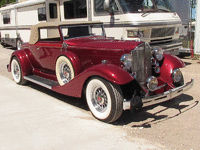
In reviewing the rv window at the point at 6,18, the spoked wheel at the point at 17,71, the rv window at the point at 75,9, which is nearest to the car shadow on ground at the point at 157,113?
the spoked wheel at the point at 17,71

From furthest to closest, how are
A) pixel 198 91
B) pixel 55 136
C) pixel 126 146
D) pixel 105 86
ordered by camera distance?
pixel 198 91 → pixel 105 86 → pixel 55 136 → pixel 126 146

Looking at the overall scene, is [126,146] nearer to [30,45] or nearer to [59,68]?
[59,68]

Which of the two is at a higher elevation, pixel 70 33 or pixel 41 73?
pixel 70 33

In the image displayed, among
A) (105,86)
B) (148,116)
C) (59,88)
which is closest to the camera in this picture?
(105,86)

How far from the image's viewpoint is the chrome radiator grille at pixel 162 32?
23.5ft

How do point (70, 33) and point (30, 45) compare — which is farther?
point (30, 45)

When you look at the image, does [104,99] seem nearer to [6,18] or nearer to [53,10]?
[53,10]

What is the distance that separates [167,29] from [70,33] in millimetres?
3959

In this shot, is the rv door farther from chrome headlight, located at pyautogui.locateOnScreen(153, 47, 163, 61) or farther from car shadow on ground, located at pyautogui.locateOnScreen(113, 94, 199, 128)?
car shadow on ground, located at pyautogui.locateOnScreen(113, 94, 199, 128)

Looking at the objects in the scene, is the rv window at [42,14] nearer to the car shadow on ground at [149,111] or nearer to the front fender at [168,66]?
the car shadow on ground at [149,111]

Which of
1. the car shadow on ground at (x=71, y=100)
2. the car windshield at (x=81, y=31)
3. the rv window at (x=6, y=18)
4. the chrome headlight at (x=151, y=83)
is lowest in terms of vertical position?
the car shadow on ground at (x=71, y=100)

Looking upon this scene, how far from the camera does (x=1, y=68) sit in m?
8.59

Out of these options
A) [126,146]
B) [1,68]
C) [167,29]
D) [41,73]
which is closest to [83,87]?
[126,146]

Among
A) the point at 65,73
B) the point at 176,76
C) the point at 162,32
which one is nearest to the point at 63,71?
the point at 65,73
